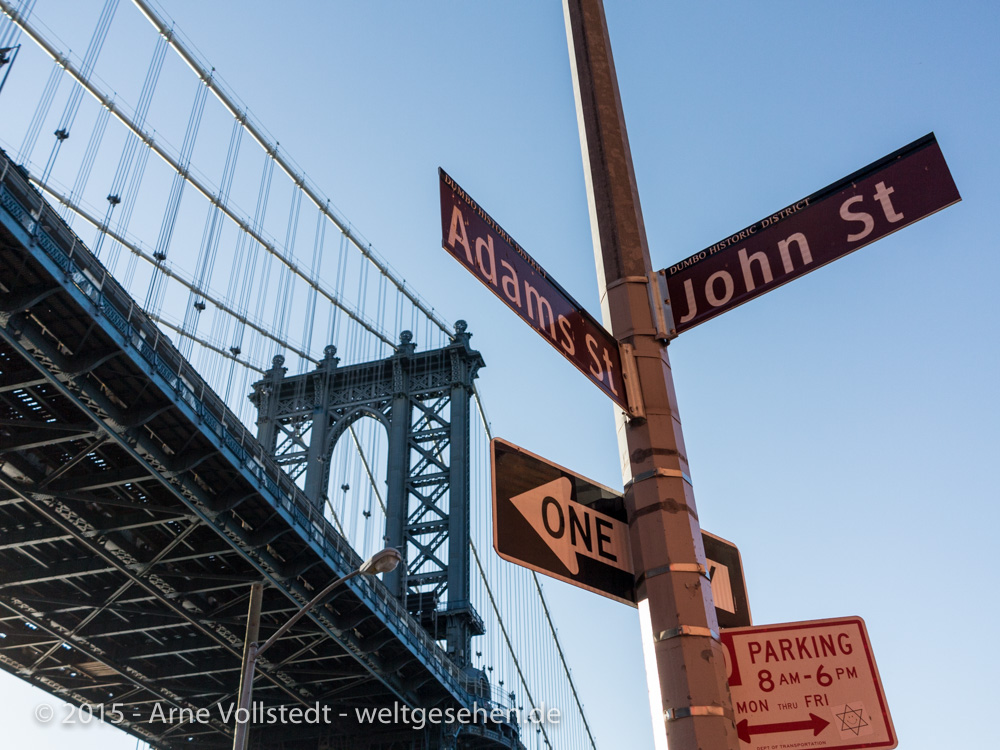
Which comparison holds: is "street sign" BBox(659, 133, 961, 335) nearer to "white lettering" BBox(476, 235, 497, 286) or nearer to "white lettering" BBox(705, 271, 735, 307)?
"white lettering" BBox(705, 271, 735, 307)

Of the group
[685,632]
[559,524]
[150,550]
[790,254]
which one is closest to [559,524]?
[559,524]

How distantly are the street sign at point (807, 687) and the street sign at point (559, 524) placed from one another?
17.6 inches

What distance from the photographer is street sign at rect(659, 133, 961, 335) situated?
3.50 meters

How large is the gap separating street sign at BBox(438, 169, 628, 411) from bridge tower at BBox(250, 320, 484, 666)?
35662mm

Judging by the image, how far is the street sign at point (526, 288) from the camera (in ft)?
11.0

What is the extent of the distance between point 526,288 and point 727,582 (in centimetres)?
141

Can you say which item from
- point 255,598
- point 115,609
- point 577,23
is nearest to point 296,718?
point 115,609

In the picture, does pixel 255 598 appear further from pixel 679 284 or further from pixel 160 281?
pixel 160 281

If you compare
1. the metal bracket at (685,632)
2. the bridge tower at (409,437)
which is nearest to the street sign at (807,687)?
the metal bracket at (685,632)

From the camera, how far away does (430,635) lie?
1601 inches

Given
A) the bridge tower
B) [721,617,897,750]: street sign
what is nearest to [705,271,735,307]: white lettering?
[721,617,897,750]: street sign

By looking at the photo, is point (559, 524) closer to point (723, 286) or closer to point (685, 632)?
point (685, 632)

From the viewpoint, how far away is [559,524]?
3.10 meters

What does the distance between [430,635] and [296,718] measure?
649 centimetres
